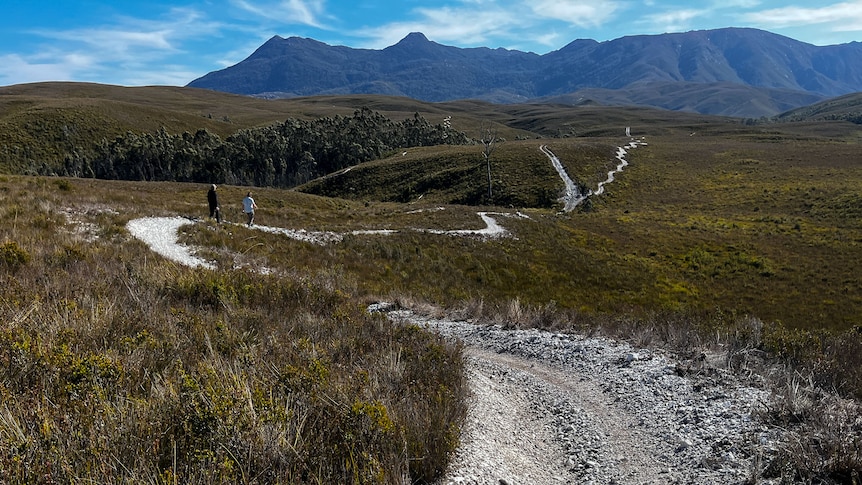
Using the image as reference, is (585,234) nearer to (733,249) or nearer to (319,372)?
(733,249)

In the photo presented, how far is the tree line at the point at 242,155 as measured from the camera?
113 m

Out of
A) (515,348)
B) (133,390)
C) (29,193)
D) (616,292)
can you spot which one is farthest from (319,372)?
(616,292)

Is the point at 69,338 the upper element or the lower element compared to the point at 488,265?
upper

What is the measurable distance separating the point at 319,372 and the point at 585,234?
40.9m

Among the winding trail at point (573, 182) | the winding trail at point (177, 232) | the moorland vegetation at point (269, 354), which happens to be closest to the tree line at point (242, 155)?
the winding trail at point (573, 182)

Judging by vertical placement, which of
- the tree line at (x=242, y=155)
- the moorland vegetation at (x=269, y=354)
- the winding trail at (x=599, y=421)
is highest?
the tree line at (x=242, y=155)

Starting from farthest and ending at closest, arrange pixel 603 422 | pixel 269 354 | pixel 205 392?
pixel 603 422 → pixel 269 354 → pixel 205 392

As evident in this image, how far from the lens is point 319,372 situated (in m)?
4.73

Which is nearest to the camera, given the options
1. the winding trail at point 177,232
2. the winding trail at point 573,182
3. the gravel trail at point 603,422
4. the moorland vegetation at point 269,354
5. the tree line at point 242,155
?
the moorland vegetation at point 269,354

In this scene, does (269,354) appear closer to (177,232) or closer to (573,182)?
(177,232)

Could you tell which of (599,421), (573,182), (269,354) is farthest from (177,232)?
(573,182)

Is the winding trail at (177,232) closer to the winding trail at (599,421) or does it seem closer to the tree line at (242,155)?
the winding trail at (599,421)

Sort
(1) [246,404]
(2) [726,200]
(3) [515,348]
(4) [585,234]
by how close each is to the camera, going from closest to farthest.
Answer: (1) [246,404] → (3) [515,348] → (4) [585,234] → (2) [726,200]

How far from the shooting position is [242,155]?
11675 cm
